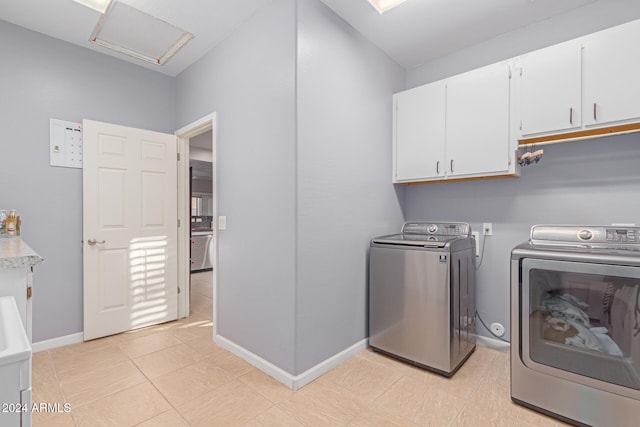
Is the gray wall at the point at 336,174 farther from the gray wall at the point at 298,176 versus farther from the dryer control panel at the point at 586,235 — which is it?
the dryer control panel at the point at 586,235

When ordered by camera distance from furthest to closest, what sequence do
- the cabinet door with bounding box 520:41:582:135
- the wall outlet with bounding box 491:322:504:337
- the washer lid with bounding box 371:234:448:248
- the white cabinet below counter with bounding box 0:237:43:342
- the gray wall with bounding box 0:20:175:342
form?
the wall outlet with bounding box 491:322:504:337 → the gray wall with bounding box 0:20:175:342 → the washer lid with bounding box 371:234:448:248 → the cabinet door with bounding box 520:41:582:135 → the white cabinet below counter with bounding box 0:237:43:342

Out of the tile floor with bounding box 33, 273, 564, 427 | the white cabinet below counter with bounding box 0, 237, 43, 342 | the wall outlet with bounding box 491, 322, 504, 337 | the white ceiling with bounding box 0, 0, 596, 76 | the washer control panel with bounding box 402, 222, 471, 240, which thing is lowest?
the tile floor with bounding box 33, 273, 564, 427

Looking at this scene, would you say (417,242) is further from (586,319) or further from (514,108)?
(514,108)

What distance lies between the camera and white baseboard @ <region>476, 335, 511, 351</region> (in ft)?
8.18

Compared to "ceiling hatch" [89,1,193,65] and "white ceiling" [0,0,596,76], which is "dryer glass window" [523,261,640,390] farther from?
"ceiling hatch" [89,1,193,65]

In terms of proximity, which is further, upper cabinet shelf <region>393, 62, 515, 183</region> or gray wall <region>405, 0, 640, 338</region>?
upper cabinet shelf <region>393, 62, 515, 183</region>

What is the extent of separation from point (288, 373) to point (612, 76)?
2.74 metres

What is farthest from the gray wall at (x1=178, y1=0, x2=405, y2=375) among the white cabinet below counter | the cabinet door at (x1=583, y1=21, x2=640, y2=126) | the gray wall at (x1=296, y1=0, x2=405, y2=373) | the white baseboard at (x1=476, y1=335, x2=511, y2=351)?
the cabinet door at (x1=583, y1=21, x2=640, y2=126)

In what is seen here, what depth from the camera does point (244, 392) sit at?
6.35ft

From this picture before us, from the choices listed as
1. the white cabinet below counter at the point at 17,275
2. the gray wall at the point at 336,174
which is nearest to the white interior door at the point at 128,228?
the white cabinet below counter at the point at 17,275

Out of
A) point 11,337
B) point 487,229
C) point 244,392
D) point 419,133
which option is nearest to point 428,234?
point 487,229

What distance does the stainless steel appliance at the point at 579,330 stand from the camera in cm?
152

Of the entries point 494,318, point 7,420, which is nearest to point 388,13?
point 494,318

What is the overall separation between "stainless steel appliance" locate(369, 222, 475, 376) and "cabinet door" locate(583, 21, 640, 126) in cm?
115
